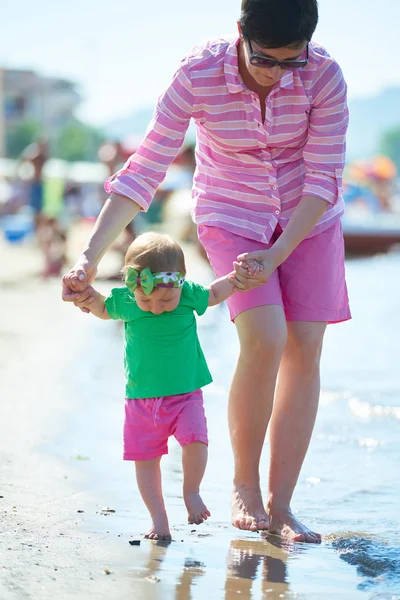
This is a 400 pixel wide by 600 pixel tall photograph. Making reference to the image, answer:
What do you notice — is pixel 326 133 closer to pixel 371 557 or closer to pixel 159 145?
pixel 159 145

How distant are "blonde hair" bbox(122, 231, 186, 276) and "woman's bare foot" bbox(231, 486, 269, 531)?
77 centimetres

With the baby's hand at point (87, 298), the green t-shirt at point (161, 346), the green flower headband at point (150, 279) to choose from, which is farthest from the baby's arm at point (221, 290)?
the baby's hand at point (87, 298)

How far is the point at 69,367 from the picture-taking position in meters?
6.91

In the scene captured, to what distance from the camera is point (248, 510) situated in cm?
346

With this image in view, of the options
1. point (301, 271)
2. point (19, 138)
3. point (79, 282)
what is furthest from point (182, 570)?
point (19, 138)

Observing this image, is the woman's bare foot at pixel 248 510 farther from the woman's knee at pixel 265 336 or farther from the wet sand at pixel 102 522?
the woman's knee at pixel 265 336

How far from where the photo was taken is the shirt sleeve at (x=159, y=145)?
3463 mm

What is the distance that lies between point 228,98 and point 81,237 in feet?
79.5

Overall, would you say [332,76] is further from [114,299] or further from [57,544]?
[57,544]

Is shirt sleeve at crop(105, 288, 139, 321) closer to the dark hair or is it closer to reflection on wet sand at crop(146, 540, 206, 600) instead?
reflection on wet sand at crop(146, 540, 206, 600)

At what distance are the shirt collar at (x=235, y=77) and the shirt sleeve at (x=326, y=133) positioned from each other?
104 millimetres

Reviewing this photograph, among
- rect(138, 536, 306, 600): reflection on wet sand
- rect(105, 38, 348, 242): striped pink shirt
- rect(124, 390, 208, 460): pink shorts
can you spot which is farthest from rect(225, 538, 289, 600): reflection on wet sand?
rect(105, 38, 348, 242): striped pink shirt

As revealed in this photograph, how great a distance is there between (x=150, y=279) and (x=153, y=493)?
2.33 feet

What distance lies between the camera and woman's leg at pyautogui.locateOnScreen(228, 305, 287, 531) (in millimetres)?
3463
